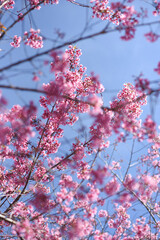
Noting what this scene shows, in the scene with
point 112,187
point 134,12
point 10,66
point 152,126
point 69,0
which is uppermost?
point 69,0

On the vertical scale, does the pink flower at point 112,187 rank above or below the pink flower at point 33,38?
below

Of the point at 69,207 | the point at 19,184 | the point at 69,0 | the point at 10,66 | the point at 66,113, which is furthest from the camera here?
the point at 66,113

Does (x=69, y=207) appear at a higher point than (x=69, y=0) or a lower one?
lower

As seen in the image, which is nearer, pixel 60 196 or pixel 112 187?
pixel 60 196

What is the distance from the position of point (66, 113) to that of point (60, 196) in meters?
3.60

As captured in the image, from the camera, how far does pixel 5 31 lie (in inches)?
165

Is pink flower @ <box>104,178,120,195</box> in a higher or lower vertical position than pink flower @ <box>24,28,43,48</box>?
lower

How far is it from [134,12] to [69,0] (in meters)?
2.54

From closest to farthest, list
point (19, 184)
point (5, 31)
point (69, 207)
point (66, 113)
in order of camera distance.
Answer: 1. point (5, 31)
2. point (69, 207)
3. point (19, 184)
4. point (66, 113)

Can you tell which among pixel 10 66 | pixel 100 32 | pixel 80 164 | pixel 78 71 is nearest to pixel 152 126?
pixel 100 32

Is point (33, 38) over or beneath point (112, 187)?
over

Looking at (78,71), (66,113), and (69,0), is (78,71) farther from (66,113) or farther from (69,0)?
(69,0)

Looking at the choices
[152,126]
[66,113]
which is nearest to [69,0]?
[66,113]

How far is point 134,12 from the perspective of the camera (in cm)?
424
